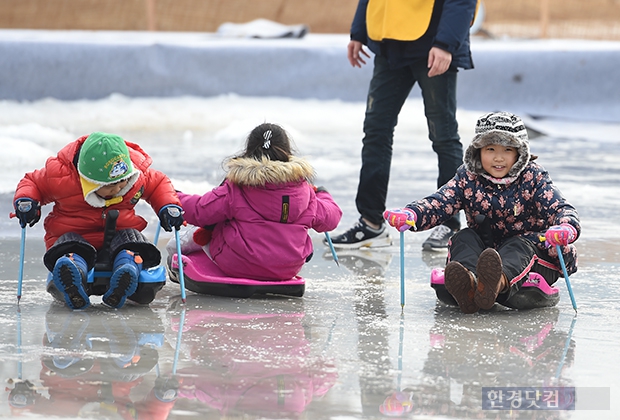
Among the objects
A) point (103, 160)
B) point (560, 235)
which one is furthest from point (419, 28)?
point (103, 160)

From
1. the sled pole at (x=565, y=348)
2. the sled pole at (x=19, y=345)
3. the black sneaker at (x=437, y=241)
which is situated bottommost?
A: the sled pole at (x=19, y=345)

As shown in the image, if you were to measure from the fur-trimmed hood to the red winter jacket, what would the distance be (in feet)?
0.89

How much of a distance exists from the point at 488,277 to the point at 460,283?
10cm

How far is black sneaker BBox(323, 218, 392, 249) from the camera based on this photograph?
500cm

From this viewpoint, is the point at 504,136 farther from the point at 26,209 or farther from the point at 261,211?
the point at 26,209

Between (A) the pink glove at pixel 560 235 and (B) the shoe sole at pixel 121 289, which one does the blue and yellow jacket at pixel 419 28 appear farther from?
(B) the shoe sole at pixel 121 289

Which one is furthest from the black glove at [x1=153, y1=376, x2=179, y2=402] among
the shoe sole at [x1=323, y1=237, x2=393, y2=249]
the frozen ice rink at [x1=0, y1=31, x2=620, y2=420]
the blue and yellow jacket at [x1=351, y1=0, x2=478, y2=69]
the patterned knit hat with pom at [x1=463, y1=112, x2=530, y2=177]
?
the blue and yellow jacket at [x1=351, y1=0, x2=478, y2=69]

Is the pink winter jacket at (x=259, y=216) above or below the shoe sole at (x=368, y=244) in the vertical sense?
above

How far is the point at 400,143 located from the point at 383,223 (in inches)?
166

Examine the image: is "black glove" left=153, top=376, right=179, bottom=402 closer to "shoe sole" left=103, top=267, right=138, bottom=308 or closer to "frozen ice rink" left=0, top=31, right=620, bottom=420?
"frozen ice rink" left=0, top=31, right=620, bottom=420

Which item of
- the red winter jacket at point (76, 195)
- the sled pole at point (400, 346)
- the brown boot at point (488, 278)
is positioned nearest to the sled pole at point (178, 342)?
the red winter jacket at point (76, 195)

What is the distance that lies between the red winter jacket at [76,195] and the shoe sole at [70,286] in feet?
1.18

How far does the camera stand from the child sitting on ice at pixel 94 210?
3.58 m

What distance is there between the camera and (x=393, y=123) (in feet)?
16.5
